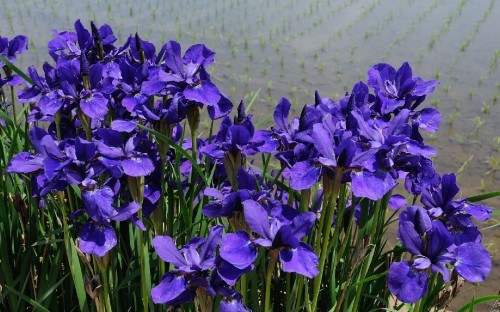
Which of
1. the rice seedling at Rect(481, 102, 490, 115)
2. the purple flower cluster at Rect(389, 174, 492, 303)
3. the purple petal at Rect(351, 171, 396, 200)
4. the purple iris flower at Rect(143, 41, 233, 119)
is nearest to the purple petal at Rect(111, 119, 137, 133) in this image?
the purple iris flower at Rect(143, 41, 233, 119)

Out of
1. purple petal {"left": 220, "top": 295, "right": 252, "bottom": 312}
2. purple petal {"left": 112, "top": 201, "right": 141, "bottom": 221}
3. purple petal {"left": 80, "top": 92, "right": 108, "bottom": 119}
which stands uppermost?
purple petal {"left": 80, "top": 92, "right": 108, "bottom": 119}

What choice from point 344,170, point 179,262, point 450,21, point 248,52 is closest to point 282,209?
point 344,170

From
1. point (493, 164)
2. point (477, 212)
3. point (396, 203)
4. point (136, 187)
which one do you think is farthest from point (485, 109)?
point (136, 187)

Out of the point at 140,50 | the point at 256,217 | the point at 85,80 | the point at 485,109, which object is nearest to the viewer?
the point at 256,217

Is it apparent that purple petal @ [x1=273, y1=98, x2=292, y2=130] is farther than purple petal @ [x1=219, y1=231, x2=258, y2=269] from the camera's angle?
Yes

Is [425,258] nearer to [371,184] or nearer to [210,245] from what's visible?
[371,184]

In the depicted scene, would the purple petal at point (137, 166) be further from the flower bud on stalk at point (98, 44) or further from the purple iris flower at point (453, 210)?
the purple iris flower at point (453, 210)

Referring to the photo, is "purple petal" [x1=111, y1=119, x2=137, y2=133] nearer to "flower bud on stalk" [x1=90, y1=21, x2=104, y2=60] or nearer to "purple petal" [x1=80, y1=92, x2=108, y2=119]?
"purple petal" [x1=80, y1=92, x2=108, y2=119]
